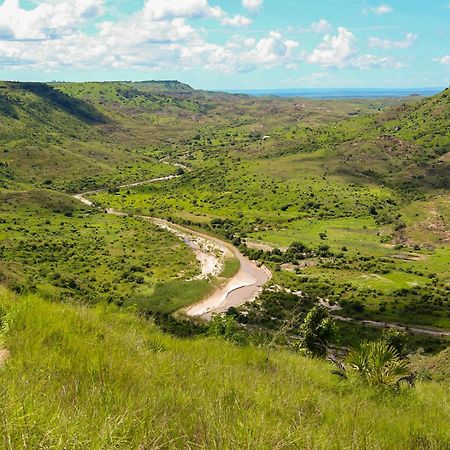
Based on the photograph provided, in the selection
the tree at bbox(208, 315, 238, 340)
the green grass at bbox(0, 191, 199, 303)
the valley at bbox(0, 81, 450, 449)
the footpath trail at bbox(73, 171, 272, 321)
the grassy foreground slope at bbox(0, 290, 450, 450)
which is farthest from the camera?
the green grass at bbox(0, 191, 199, 303)

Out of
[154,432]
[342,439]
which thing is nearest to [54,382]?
[154,432]

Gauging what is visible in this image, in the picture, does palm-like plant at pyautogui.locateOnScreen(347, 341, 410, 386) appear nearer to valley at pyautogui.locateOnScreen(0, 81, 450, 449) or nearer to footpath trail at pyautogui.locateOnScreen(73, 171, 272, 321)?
→ valley at pyautogui.locateOnScreen(0, 81, 450, 449)

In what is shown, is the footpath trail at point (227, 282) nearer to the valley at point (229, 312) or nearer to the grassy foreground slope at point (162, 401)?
the valley at point (229, 312)

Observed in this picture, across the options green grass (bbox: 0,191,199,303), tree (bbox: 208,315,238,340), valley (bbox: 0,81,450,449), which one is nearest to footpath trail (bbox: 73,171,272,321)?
valley (bbox: 0,81,450,449)

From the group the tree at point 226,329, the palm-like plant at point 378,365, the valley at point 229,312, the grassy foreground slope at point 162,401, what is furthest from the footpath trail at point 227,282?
the grassy foreground slope at point 162,401

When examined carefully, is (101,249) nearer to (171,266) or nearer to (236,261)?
(171,266)
